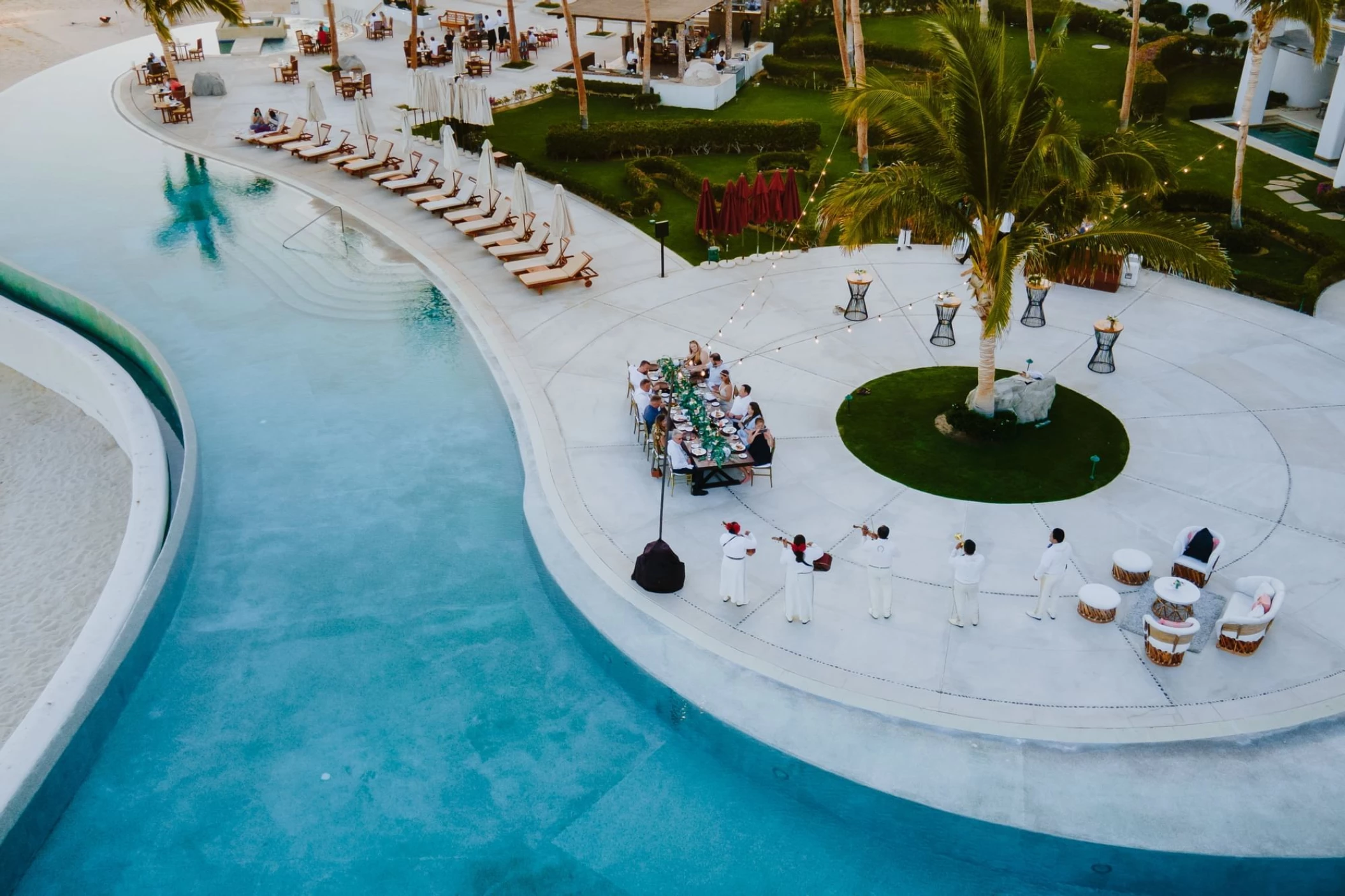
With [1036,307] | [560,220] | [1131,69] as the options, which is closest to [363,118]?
[560,220]

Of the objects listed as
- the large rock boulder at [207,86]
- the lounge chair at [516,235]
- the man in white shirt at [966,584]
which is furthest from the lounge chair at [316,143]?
the man in white shirt at [966,584]

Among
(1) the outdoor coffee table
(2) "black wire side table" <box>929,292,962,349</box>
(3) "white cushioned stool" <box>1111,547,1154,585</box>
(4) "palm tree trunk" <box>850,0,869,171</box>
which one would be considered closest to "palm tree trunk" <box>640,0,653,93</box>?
(4) "palm tree trunk" <box>850,0,869,171</box>

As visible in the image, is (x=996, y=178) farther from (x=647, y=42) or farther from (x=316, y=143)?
(x=316, y=143)

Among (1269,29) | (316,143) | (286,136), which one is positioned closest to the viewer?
(1269,29)

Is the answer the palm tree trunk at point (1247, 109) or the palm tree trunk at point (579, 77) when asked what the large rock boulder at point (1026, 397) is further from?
the palm tree trunk at point (579, 77)

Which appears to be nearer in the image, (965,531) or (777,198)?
(965,531)

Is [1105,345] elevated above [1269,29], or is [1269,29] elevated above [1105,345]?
[1269,29]

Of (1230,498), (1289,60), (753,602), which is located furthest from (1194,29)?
(753,602)
